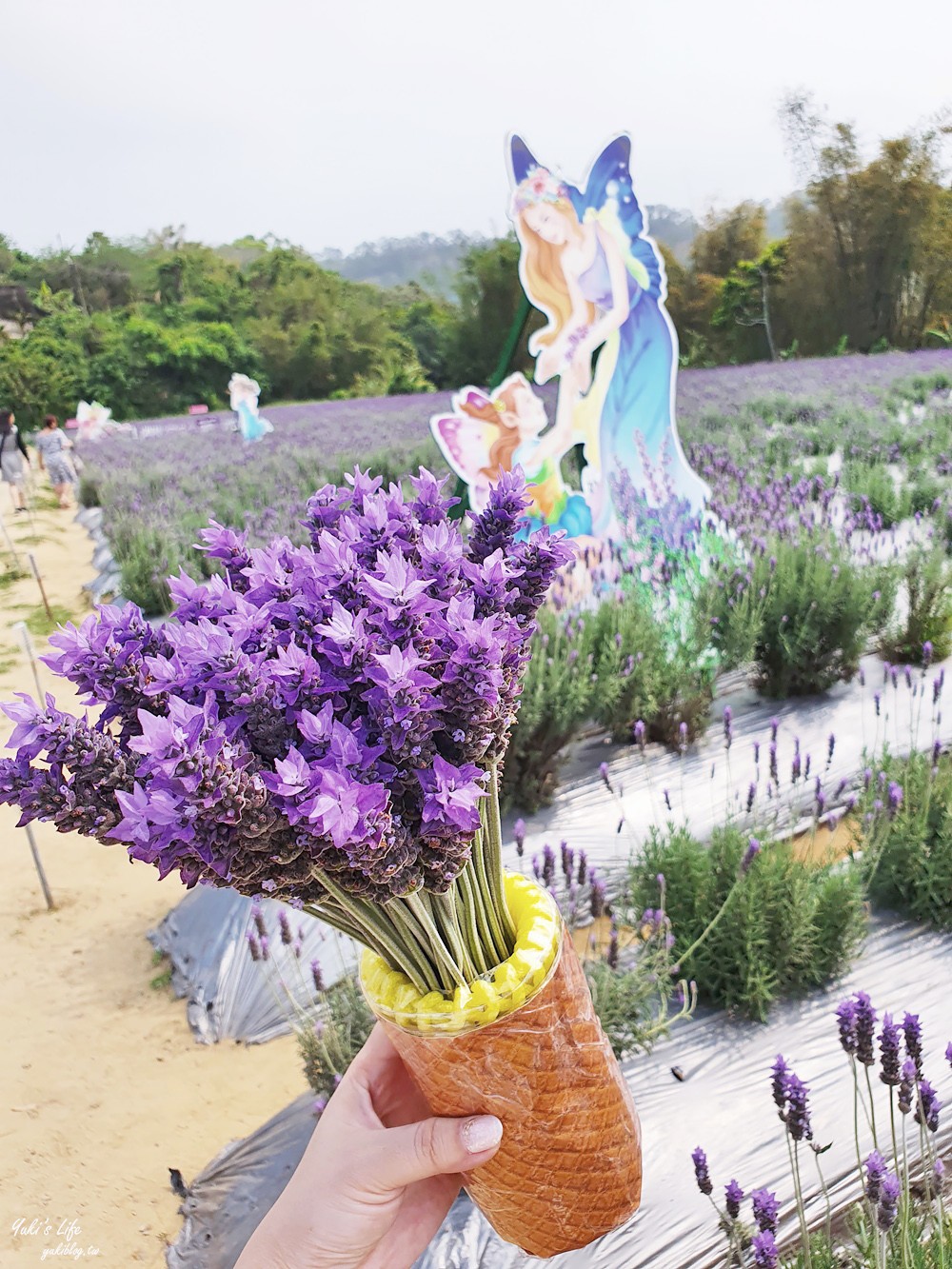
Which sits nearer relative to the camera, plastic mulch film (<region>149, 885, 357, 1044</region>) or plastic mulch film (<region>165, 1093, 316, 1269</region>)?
plastic mulch film (<region>165, 1093, 316, 1269</region>)

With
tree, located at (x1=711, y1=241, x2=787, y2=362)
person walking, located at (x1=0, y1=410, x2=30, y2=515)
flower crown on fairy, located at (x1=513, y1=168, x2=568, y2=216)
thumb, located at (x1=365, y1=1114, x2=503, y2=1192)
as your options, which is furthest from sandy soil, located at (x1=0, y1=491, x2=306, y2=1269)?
person walking, located at (x1=0, y1=410, x2=30, y2=515)

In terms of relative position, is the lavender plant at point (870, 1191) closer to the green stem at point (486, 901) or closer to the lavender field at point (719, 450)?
the green stem at point (486, 901)

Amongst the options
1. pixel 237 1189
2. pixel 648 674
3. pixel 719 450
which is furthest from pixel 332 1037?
pixel 719 450

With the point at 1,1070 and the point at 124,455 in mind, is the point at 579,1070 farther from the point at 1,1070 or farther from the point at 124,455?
the point at 124,455

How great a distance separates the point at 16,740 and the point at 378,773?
22 centimetres

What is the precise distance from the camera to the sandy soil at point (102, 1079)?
5.92ft

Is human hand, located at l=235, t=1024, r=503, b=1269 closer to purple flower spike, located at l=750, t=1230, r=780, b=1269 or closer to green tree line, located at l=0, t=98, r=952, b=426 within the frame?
purple flower spike, located at l=750, t=1230, r=780, b=1269

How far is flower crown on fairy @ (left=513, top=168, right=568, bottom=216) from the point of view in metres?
3.43

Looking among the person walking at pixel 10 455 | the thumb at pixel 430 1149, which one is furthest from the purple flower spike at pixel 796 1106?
the person walking at pixel 10 455

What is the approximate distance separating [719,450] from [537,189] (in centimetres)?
247

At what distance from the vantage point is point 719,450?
5461mm

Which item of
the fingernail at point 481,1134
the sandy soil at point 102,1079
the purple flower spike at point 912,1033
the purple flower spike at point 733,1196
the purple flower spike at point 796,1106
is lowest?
the sandy soil at point 102,1079

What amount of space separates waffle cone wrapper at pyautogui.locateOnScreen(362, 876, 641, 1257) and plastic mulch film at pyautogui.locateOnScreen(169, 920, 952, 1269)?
1.89 feet

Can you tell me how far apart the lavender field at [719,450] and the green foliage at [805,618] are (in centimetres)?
135
